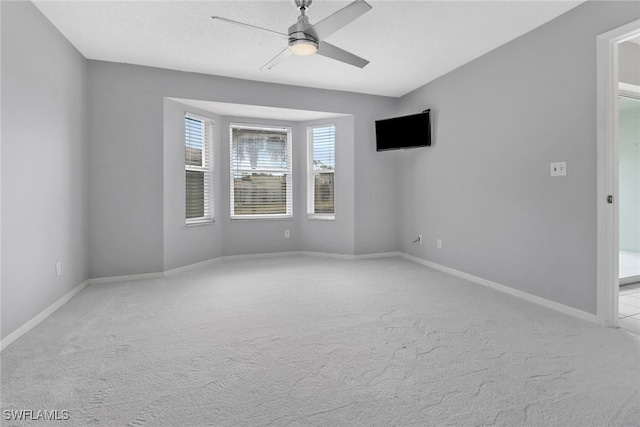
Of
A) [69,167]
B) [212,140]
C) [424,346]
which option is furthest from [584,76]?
[69,167]

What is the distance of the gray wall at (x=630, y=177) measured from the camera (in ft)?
15.8

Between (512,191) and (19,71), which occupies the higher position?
(19,71)

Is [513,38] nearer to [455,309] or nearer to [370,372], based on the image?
[455,309]

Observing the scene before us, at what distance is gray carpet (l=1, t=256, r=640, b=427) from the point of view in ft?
4.88

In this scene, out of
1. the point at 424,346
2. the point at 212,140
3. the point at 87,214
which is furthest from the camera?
the point at 212,140

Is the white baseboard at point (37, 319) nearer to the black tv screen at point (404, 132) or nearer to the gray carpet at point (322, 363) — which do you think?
the gray carpet at point (322, 363)

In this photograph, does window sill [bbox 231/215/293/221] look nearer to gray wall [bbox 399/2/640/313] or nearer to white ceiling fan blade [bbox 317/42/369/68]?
gray wall [bbox 399/2/640/313]

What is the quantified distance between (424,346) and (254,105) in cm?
363

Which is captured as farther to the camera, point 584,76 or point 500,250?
point 500,250

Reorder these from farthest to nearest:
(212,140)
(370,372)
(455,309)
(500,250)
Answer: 1. (212,140)
2. (500,250)
3. (455,309)
4. (370,372)

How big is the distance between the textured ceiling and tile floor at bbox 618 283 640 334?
2577 millimetres

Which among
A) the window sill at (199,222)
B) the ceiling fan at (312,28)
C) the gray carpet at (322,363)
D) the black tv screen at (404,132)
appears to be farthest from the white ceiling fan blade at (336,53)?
the window sill at (199,222)

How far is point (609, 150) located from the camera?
2.38 m

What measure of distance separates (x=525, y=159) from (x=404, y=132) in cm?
182
